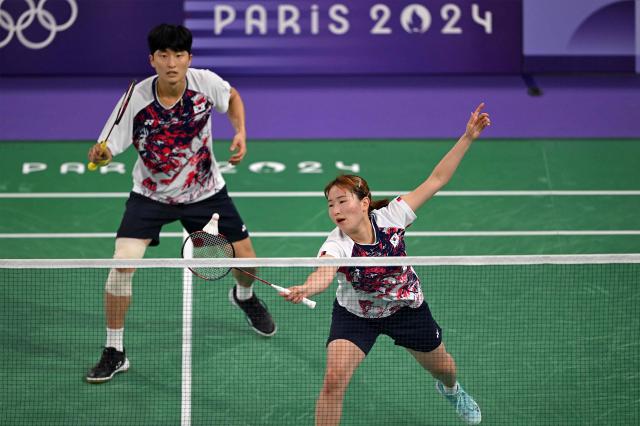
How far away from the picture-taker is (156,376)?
22.7 ft

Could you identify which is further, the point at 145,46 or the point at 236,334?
the point at 145,46

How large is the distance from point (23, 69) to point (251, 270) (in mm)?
6134

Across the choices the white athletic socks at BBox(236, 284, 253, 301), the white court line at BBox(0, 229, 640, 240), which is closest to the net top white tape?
the white athletic socks at BBox(236, 284, 253, 301)

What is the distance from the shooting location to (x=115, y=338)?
22.5 ft

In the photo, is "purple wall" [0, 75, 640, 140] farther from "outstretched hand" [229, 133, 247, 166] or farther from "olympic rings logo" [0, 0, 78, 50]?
"outstretched hand" [229, 133, 247, 166]

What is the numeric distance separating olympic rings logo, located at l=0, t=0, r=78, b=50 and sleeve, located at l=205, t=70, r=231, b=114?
5.57m

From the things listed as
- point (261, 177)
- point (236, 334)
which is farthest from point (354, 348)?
point (261, 177)

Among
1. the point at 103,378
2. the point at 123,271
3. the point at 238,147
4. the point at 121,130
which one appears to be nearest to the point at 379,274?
the point at 238,147

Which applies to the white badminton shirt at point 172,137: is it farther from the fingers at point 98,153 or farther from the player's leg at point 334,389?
the player's leg at point 334,389

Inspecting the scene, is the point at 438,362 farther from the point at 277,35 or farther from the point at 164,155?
the point at 277,35

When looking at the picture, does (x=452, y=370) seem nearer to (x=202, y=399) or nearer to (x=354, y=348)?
(x=354, y=348)

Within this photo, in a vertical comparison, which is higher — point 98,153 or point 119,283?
point 98,153

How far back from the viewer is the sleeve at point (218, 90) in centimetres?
692

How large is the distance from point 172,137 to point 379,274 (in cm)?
186
